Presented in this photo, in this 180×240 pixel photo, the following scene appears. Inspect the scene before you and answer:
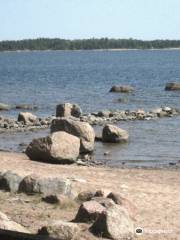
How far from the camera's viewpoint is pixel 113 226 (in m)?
10.1

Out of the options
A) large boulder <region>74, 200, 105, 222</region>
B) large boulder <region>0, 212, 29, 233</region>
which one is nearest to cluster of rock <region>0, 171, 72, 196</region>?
large boulder <region>74, 200, 105, 222</region>

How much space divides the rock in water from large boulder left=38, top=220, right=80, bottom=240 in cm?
85

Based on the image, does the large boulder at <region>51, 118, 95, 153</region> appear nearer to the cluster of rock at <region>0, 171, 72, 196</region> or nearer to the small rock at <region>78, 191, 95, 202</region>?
the cluster of rock at <region>0, 171, 72, 196</region>

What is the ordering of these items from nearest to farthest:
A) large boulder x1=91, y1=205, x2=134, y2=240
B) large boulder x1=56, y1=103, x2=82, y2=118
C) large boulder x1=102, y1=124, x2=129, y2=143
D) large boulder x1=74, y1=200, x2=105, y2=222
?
1. large boulder x1=91, y1=205, x2=134, y2=240
2. large boulder x1=74, y1=200, x2=105, y2=222
3. large boulder x1=102, y1=124, x2=129, y2=143
4. large boulder x1=56, y1=103, x2=82, y2=118

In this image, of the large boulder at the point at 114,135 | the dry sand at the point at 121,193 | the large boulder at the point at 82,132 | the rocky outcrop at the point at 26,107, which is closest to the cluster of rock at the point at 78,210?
the dry sand at the point at 121,193

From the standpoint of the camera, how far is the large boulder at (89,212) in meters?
10.7

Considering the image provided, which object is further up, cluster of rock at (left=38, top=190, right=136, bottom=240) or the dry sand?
cluster of rock at (left=38, top=190, right=136, bottom=240)

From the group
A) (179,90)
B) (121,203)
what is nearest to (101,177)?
(121,203)

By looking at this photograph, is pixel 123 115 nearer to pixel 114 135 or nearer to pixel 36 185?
pixel 114 135

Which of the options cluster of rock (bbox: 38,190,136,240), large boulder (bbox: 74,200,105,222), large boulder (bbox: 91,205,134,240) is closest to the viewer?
cluster of rock (bbox: 38,190,136,240)

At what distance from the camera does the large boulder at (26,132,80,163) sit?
19.6 m

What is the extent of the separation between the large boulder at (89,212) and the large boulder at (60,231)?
85 centimetres

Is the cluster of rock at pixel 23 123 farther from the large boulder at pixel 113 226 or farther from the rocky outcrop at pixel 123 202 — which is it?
the large boulder at pixel 113 226

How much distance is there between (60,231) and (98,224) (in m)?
0.89
